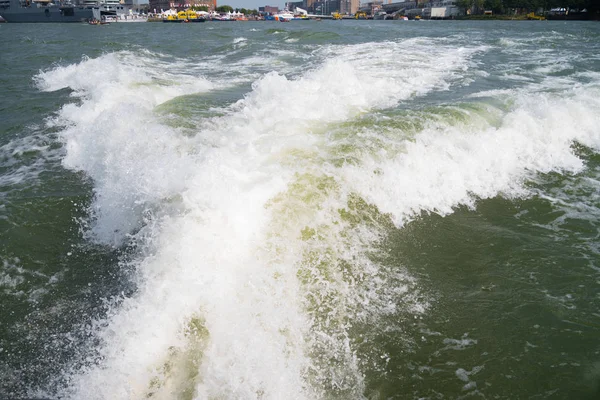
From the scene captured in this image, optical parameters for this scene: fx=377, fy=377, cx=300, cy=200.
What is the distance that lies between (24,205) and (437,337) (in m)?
6.07

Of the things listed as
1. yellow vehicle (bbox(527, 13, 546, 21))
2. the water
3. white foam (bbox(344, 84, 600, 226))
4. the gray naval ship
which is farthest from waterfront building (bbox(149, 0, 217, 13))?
white foam (bbox(344, 84, 600, 226))

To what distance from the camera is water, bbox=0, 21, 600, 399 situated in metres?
3.19

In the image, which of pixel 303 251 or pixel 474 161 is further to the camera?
pixel 474 161

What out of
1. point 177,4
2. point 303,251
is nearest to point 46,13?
point 177,4

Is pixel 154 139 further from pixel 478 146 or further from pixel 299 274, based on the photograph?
pixel 478 146

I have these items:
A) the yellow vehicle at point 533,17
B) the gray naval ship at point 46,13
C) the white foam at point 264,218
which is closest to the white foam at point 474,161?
the white foam at point 264,218

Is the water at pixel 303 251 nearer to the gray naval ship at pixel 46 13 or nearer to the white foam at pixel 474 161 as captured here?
the white foam at pixel 474 161

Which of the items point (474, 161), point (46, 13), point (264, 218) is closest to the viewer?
point (264, 218)

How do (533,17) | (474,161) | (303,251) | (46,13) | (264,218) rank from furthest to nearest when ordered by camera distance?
(533,17), (46,13), (474,161), (264,218), (303,251)

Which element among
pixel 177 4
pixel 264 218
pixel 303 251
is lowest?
pixel 303 251

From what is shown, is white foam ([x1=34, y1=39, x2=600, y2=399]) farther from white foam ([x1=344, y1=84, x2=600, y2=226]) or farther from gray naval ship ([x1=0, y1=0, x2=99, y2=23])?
gray naval ship ([x1=0, y1=0, x2=99, y2=23])

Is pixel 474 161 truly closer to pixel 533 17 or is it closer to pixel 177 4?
pixel 533 17

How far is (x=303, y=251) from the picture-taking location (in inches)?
176

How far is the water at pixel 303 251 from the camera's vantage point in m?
3.19
